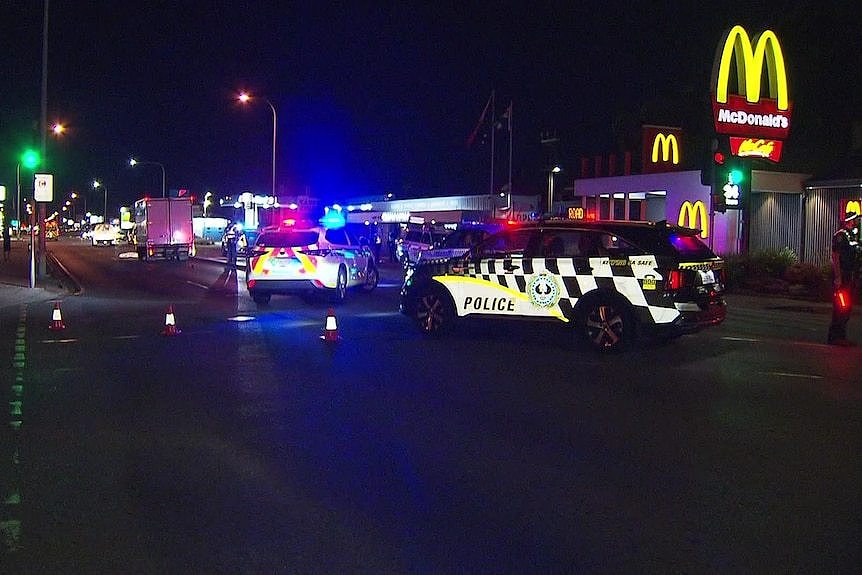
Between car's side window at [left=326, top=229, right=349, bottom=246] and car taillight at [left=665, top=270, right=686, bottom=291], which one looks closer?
car taillight at [left=665, top=270, right=686, bottom=291]

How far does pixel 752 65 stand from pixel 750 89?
69 cm

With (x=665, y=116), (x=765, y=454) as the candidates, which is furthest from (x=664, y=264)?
(x=665, y=116)

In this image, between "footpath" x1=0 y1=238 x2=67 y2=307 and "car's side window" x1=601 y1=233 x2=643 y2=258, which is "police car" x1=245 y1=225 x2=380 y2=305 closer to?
"footpath" x1=0 y1=238 x2=67 y2=307

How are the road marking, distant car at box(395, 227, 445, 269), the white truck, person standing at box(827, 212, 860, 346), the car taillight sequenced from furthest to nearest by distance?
the white truck < distant car at box(395, 227, 445, 269) < person standing at box(827, 212, 860, 346) < the car taillight < the road marking

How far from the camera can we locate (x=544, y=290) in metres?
12.8

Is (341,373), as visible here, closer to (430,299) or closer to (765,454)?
(430,299)

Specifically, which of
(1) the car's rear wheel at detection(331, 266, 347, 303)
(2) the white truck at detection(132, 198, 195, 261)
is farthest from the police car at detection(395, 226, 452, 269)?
(2) the white truck at detection(132, 198, 195, 261)

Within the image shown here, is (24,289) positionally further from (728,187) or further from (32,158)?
(728,187)

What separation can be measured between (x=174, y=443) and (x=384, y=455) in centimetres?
173

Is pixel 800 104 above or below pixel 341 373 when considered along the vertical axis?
above

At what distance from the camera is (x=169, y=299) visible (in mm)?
21906

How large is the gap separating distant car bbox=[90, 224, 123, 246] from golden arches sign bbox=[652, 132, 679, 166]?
47637 millimetres

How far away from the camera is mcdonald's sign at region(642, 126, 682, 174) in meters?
34.8

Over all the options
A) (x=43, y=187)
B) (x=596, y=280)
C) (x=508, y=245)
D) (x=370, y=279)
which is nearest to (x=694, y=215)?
(x=370, y=279)
